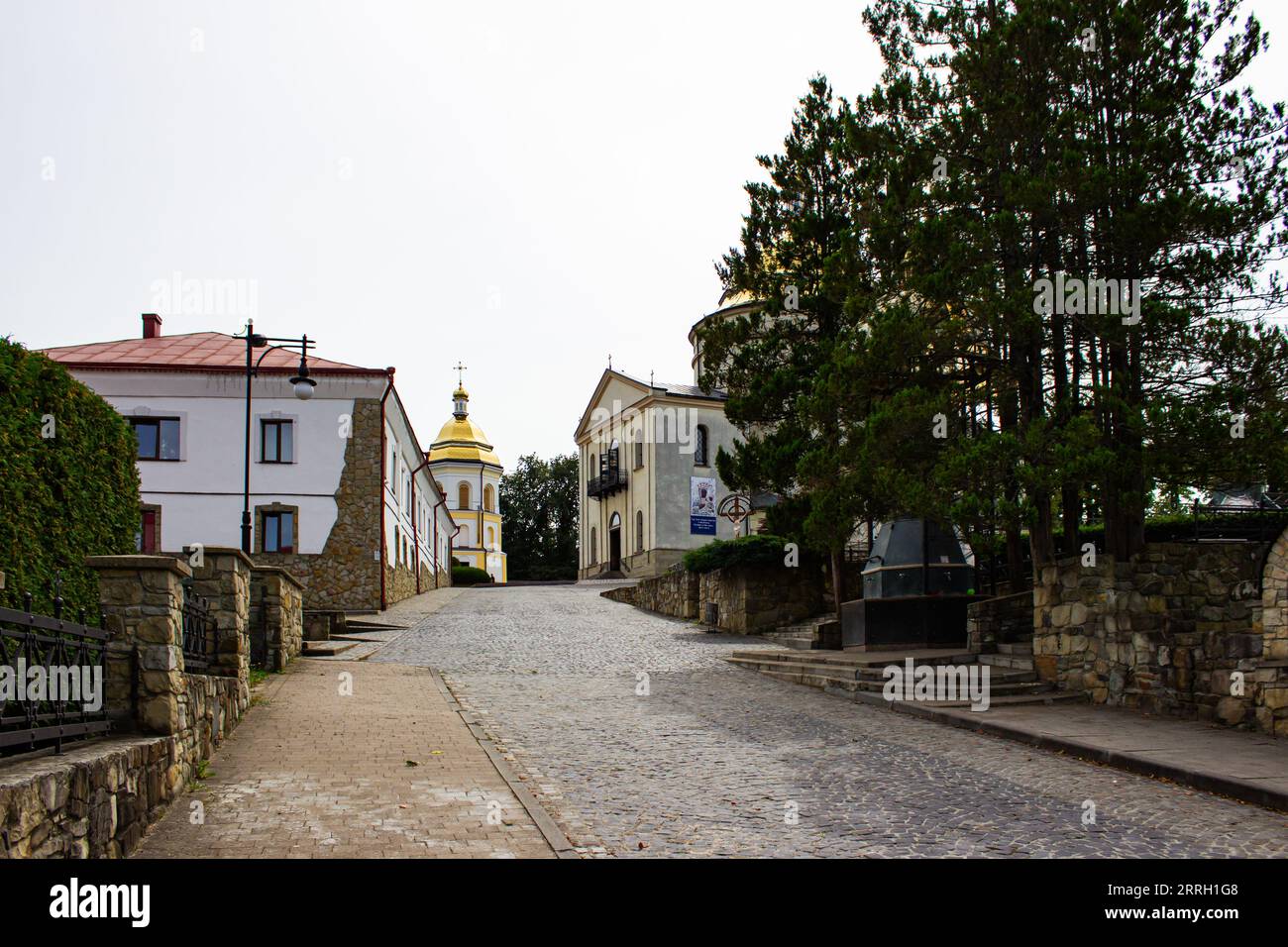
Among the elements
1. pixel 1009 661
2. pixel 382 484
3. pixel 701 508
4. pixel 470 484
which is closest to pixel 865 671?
pixel 1009 661

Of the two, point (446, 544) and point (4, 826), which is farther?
point (446, 544)

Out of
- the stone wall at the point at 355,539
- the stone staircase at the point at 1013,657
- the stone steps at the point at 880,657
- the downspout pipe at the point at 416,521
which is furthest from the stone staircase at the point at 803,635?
the downspout pipe at the point at 416,521

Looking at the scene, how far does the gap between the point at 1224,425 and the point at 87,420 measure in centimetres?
1146

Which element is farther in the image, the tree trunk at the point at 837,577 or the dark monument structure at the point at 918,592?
the tree trunk at the point at 837,577

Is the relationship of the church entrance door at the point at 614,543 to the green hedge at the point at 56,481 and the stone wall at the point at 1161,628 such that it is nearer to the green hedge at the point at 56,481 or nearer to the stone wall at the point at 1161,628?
the stone wall at the point at 1161,628

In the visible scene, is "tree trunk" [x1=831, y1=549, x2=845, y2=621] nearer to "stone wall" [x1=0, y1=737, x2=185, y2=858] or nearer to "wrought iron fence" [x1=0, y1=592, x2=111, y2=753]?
"stone wall" [x1=0, y1=737, x2=185, y2=858]

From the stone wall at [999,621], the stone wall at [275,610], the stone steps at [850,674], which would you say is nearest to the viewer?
the stone steps at [850,674]

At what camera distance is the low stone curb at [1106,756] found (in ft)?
27.0

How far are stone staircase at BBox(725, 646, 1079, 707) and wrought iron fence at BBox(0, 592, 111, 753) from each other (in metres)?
9.62

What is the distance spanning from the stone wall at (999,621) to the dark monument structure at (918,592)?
1061 millimetres
